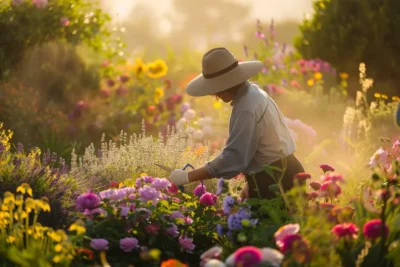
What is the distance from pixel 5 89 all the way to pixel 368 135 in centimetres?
436

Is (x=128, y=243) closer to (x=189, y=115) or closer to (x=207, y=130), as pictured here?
(x=207, y=130)

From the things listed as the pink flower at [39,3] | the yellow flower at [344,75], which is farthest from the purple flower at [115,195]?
the yellow flower at [344,75]

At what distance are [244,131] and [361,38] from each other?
672cm

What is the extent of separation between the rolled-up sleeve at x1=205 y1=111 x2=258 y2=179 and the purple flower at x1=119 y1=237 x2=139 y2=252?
780mm

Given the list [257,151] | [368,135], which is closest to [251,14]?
[368,135]

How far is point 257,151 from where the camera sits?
15.3 feet

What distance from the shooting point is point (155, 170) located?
6074mm

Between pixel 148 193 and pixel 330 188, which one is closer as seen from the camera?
pixel 330 188

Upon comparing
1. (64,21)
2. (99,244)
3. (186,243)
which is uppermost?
(64,21)

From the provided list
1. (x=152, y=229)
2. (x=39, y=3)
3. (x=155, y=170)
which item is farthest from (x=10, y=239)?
(x=39, y=3)

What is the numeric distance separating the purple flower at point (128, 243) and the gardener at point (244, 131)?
2.45 feet

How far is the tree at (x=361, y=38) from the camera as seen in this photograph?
1044 cm

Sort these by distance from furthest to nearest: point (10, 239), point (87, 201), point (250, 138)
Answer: point (250, 138) < point (87, 201) < point (10, 239)

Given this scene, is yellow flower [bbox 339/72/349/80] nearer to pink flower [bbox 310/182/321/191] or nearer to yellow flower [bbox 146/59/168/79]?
yellow flower [bbox 146/59/168/79]
